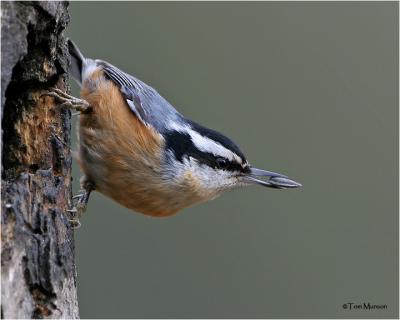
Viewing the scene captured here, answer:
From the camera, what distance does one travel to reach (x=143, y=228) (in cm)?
502

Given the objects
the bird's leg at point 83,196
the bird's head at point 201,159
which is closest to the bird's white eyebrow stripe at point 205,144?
the bird's head at point 201,159

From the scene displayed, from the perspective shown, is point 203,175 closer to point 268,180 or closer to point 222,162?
point 222,162

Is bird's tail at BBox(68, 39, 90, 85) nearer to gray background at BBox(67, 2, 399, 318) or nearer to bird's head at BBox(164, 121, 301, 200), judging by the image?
bird's head at BBox(164, 121, 301, 200)

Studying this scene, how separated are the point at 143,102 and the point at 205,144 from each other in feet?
1.26

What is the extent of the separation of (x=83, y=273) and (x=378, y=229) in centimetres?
226

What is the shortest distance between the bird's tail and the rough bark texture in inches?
31.6

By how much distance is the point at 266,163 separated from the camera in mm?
5180

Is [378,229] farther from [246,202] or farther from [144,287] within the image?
[144,287]

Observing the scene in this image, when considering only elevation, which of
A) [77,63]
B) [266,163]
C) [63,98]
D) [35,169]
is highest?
[77,63]

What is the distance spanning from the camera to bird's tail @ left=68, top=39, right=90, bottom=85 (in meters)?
3.66

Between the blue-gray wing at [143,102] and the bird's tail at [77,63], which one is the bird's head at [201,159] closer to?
the blue-gray wing at [143,102]

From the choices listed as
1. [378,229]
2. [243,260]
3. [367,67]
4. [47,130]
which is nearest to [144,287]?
[243,260]

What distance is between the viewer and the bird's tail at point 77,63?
3656mm

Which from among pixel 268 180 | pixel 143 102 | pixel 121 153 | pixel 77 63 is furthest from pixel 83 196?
pixel 268 180
